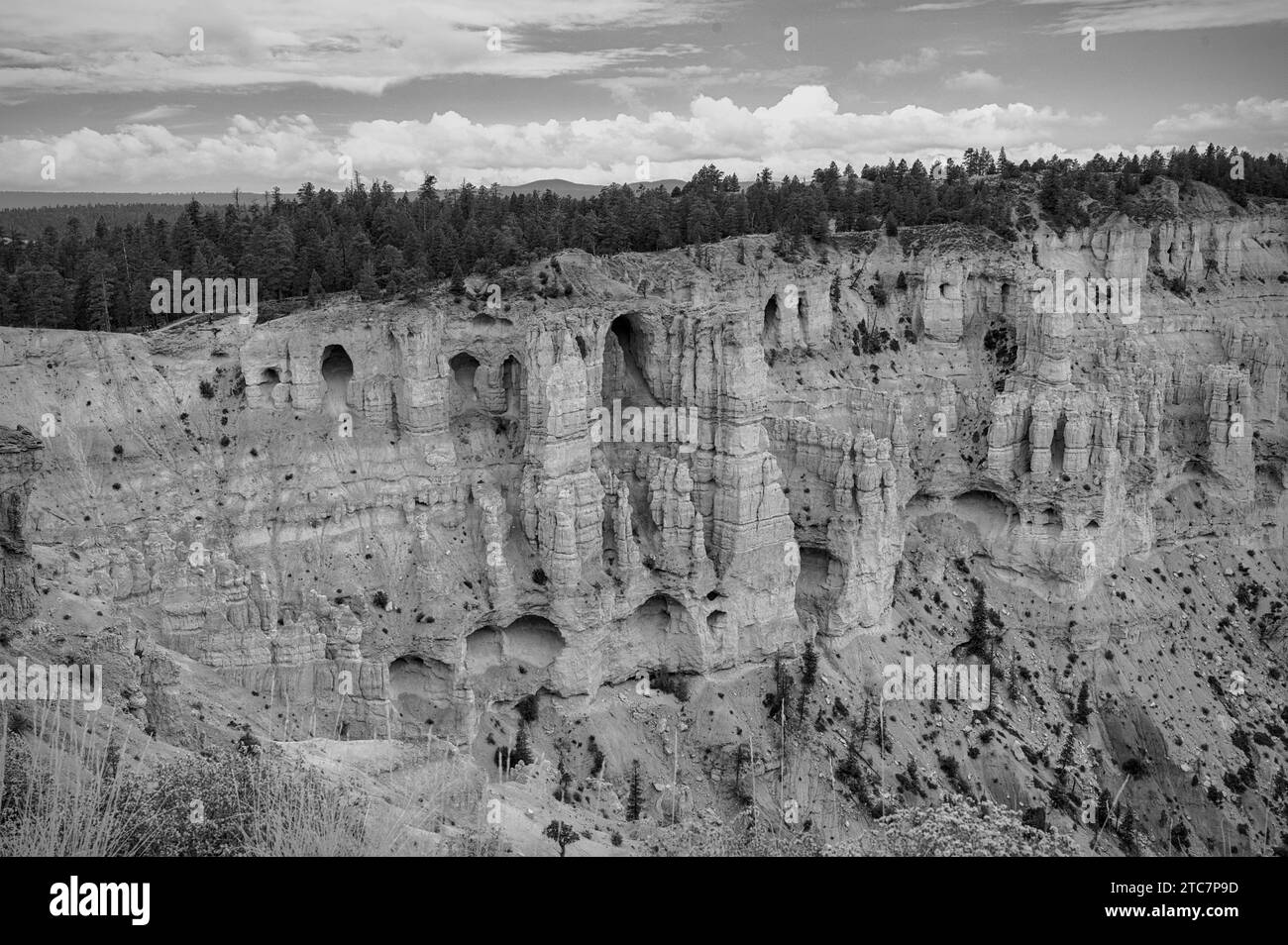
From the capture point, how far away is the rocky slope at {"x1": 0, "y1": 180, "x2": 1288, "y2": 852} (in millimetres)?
45438

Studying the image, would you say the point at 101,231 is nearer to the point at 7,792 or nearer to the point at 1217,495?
the point at 7,792

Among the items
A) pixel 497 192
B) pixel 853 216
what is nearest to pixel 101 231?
pixel 497 192

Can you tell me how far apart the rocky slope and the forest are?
14.2ft

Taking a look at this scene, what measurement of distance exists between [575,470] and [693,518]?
6.31 metres

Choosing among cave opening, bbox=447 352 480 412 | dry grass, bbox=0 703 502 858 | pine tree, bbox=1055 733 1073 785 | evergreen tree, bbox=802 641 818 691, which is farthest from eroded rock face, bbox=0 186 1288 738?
pine tree, bbox=1055 733 1073 785

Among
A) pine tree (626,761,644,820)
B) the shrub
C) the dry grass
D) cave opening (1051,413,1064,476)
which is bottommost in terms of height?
pine tree (626,761,644,820)

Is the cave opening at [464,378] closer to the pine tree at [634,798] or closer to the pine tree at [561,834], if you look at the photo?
the pine tree at [634,798]

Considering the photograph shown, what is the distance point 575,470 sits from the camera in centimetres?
5359

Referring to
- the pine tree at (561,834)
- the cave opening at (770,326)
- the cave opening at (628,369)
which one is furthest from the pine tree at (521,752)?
the cave opening at (770,326)

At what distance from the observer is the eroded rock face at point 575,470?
150 ft

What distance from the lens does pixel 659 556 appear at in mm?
55625

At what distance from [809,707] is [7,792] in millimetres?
38468

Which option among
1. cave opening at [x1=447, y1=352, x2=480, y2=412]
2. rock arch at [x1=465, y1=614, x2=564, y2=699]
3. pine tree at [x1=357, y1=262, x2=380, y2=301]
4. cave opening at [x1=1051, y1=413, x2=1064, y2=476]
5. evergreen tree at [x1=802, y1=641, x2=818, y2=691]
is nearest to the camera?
rock arch at [x1=465, y1=614, x2=564, y2=699]

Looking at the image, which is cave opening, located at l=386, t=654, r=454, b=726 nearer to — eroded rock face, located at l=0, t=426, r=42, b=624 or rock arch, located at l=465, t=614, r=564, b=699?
rock arch, located at l=465, t=614, r=564, b=699
